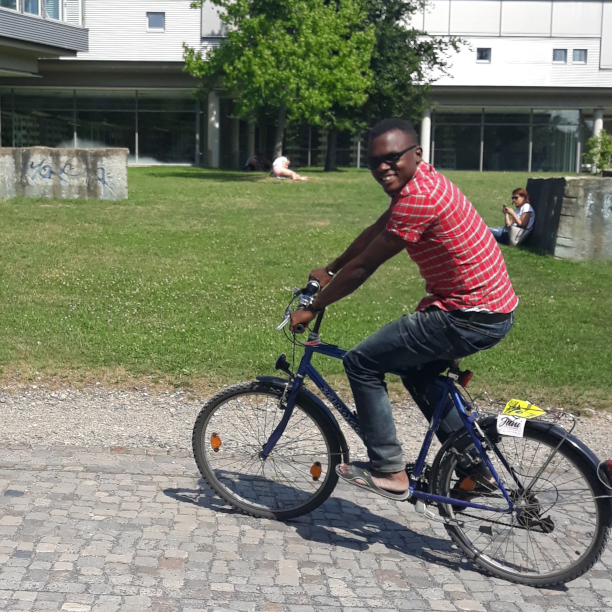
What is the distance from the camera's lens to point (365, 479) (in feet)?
14.4

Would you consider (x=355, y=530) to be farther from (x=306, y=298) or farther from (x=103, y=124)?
(x=103, y=124)

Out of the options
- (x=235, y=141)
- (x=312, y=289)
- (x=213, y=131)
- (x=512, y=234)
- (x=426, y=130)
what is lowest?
(x=512, y=234)

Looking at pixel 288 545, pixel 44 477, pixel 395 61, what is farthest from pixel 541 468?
pixel 395 61

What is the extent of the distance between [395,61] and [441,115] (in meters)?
8.20

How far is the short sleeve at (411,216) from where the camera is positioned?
3.80 metres

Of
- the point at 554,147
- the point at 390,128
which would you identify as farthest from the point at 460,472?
the point at 554,147

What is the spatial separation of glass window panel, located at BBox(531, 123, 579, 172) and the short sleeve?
40627mm

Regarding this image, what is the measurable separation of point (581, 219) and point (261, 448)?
29.4ft

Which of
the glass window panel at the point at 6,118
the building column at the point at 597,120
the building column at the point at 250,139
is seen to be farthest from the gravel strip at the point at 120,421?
the building column at the point at 597,120

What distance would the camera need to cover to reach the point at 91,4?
37812 millimetres

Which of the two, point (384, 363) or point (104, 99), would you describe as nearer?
point (384, 363)

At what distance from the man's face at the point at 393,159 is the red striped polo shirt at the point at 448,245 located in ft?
0.20

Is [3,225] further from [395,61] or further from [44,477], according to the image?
[395,61]

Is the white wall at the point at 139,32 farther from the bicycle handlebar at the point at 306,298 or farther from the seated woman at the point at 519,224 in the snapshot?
the bicycle handlebar at the point at 306,298
